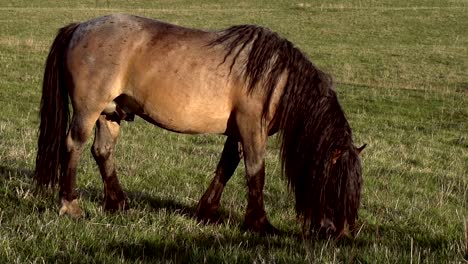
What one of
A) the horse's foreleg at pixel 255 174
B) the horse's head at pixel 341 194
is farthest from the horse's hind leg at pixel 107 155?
the horse's head at pixel 341 194

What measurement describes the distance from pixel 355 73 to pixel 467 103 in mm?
6551

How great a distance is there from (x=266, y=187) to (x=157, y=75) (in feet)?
8.50

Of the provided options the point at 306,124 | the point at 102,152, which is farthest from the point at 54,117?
the point at 306,124

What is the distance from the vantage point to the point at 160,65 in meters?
5.43

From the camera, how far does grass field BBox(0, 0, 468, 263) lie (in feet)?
13.1

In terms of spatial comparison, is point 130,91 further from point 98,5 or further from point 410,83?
point 98,5

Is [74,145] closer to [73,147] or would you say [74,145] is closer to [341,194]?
[73,147]

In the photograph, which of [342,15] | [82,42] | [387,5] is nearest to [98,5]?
[342,15]

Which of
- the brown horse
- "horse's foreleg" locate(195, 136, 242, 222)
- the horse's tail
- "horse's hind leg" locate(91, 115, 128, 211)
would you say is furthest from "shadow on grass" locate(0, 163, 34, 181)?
"horse's foreleg" locate(195, 136, 242, 222)

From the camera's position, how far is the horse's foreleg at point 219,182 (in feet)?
18.4

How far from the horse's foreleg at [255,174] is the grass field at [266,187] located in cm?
18

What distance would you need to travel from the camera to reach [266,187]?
739cm

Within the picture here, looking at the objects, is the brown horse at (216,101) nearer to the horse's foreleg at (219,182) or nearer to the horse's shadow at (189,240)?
the horse's foreleg at (219,182)

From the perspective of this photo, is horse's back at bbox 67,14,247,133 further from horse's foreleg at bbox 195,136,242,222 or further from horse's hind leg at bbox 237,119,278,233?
horse's foreleg at bbox 195,136,242,222
